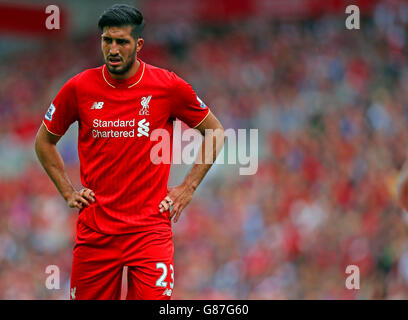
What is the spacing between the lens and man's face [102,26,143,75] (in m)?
4.80

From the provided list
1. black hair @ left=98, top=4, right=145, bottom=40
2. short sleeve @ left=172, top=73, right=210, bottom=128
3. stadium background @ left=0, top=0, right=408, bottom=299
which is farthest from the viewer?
stadium background @ left=0, top=0, right=408, bottom=299

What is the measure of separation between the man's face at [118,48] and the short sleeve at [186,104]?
35cm

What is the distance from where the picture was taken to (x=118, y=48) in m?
4.83

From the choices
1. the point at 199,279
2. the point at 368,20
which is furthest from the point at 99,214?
the point at 368,20

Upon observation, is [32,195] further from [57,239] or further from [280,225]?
[280,225]

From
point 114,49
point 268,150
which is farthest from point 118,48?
point 268,150

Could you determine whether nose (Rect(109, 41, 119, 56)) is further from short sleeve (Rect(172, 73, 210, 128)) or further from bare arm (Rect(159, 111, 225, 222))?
bare arm (Rect(159, 111, 225, 222))

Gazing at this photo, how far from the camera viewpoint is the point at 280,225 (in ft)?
39.5

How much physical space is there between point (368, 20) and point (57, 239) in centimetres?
773

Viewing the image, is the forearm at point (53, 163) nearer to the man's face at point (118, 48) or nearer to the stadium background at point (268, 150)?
the man's face at point (118, 48)

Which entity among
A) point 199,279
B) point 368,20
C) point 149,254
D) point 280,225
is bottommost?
point 149,254

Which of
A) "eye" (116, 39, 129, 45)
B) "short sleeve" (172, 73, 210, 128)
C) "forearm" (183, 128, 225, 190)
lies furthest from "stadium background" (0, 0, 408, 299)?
"eye" (116, 39, 129, 45)

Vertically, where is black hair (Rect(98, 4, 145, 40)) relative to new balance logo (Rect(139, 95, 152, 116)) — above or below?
above

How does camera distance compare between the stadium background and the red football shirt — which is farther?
the stadium background
